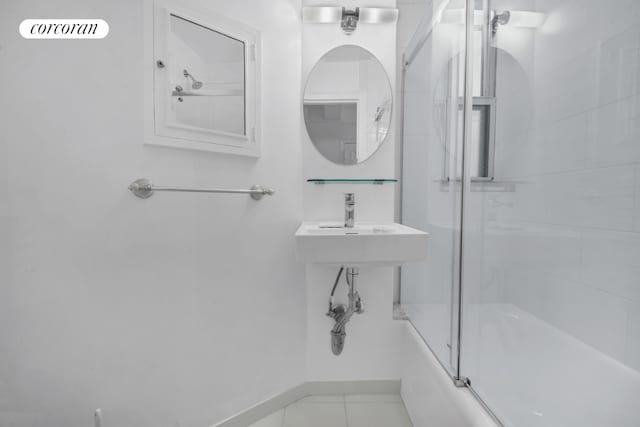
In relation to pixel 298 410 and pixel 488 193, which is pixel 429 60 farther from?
pixel 298 410

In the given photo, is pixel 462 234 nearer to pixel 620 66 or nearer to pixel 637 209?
pixel 637 209

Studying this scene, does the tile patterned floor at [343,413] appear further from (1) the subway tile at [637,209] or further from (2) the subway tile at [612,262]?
(1) the subway tile at [637,209]

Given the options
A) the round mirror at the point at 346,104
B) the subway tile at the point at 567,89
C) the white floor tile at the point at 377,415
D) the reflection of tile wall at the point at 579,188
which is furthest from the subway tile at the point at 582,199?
the white floor tile at the point at 377,415

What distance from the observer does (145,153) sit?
3.50 feet

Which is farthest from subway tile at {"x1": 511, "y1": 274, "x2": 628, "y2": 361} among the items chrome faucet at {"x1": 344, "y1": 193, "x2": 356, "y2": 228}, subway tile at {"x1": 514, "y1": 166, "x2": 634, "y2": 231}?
chrome faucet at {"x1": 344, "y1": 193, "x2": 356, "y2": 228}

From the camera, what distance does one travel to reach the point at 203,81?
3.94 ft

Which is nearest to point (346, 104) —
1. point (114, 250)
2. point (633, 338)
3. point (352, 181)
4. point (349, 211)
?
point (352, 181)

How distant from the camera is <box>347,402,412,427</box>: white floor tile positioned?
1.42 metres

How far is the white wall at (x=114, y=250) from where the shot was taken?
2.91 ft

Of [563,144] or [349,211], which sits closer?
[563,144]

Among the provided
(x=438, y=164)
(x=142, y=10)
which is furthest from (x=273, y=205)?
(x=142, y=10)

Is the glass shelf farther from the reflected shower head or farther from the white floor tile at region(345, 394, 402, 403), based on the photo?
the white floor tile at region(345, 394, 402, 403)

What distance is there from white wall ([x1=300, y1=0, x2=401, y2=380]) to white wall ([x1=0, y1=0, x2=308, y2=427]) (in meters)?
0.26

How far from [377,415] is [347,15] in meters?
1.86
